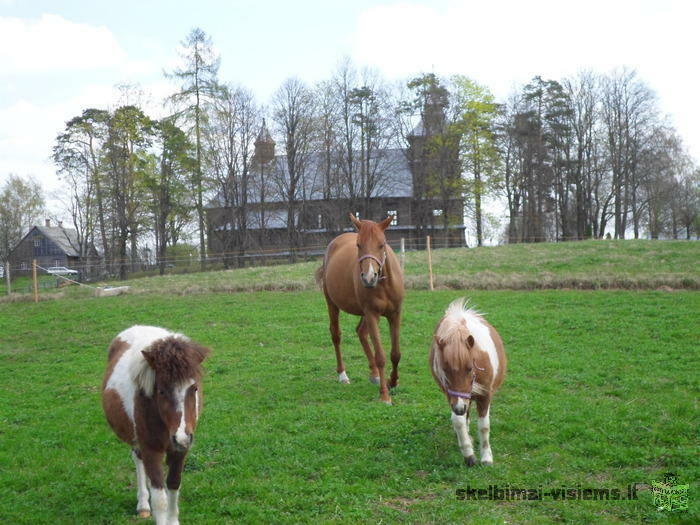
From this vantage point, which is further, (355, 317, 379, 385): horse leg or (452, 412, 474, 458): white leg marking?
(355, 317, 379, 385): horse leg

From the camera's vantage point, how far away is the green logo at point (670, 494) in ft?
13.1

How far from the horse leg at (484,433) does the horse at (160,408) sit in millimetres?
2631

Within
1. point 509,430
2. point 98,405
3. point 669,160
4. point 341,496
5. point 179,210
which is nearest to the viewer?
point 341,496

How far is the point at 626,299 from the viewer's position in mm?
13930

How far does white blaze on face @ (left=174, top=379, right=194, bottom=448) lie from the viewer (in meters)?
3.59

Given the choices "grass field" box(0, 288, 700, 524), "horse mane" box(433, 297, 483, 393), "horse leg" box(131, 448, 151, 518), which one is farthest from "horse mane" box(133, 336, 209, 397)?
"horse mane" box(433, 297, 483, 393)

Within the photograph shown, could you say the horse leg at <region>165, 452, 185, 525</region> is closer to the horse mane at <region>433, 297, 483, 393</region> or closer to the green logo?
the horse mane at <region>433, 297, 483, 393</region>

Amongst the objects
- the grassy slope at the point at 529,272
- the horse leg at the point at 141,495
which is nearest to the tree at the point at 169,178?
the grassy slope at the point at 529,272

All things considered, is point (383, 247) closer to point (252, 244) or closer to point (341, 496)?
point (341, 496)

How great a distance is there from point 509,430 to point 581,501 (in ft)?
5.67

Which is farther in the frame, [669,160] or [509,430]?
[669,160]

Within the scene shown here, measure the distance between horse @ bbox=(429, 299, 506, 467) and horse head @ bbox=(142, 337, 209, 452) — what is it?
2.23m

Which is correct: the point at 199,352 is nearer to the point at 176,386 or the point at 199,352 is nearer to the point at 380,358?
the point at 176,386

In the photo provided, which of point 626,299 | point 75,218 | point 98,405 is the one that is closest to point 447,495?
point 98,405
